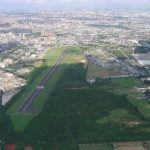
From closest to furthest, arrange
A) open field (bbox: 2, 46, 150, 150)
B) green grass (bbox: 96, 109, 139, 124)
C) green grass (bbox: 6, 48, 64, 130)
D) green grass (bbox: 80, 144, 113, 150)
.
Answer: green grass (bbox: 80, 144, 113, 150)
open field (bbox: 2, 46, 150, 150)
green grass (bbox: 96, 109, 139, 124)
green grass (bbox: 6, 48, 64, 130)

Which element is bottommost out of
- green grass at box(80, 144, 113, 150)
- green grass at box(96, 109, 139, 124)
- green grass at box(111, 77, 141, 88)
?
green grass at box(111, 77, 141, 88)

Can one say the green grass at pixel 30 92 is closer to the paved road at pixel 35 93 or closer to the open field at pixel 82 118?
the open field at pixel 82 118

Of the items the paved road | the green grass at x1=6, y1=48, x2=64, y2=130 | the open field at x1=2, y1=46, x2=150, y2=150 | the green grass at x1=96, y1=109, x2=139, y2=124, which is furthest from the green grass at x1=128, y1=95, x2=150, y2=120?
the paved road

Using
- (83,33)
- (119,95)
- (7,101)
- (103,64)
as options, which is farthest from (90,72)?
(83,33)

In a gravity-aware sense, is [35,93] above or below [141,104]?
below

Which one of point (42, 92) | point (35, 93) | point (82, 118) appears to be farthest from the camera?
point (42, 92)

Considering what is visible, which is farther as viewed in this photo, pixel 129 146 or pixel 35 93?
pixel 35 93

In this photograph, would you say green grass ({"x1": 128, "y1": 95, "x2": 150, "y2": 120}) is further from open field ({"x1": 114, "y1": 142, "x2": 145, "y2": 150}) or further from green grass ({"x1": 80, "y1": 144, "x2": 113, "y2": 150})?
green grass ({"x1": 80, "y1": 144, "x2": 113, "y2": 150})

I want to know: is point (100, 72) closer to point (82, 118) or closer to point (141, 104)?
point (141, 104)

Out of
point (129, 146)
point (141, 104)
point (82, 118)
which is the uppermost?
point (129, 146)

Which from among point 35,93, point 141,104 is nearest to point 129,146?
point 141,104

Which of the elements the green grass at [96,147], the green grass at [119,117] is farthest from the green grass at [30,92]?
the green grass at [119,117]
